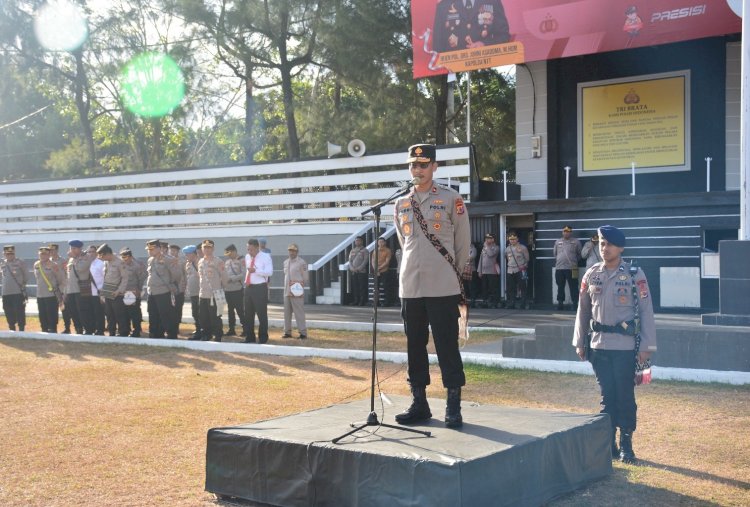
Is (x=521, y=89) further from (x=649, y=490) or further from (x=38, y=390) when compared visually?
(x=649, y=490)

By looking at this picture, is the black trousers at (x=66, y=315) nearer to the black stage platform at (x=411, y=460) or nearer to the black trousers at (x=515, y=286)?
the black trousers at (x=515, y=286)

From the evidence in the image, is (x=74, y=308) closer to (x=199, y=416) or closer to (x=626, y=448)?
(x=199, y=416)

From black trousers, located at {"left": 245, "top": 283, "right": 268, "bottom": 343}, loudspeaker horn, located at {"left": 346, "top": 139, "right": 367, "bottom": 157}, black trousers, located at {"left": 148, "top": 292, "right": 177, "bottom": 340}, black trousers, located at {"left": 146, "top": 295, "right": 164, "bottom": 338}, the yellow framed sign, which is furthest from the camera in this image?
loudspeaker horn, located at {"left": 346, "top": 139, "right": 367, "bottom": 157}

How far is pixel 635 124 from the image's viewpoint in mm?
21594

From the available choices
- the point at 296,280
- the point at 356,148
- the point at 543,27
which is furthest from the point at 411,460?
the point at 356,148

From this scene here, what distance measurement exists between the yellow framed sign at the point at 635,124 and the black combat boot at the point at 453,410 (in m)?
16.3

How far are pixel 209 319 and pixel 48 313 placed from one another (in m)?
4.94

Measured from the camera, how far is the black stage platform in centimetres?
536

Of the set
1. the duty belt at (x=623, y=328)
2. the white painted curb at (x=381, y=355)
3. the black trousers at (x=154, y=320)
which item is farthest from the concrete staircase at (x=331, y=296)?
the duty belt at (x=623, y=328)

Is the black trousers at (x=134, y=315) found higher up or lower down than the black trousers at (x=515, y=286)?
lower down

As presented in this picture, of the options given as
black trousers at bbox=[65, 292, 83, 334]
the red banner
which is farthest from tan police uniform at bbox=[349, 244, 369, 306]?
black trousers at bbox=[65, 292, 83, 334]

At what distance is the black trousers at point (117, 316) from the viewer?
17.6 m

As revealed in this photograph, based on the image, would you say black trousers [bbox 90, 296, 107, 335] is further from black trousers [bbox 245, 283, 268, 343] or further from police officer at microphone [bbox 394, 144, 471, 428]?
police officer at microphone [bbox 394, 144, 471, 428]

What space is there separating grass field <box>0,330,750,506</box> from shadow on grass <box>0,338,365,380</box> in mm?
49
